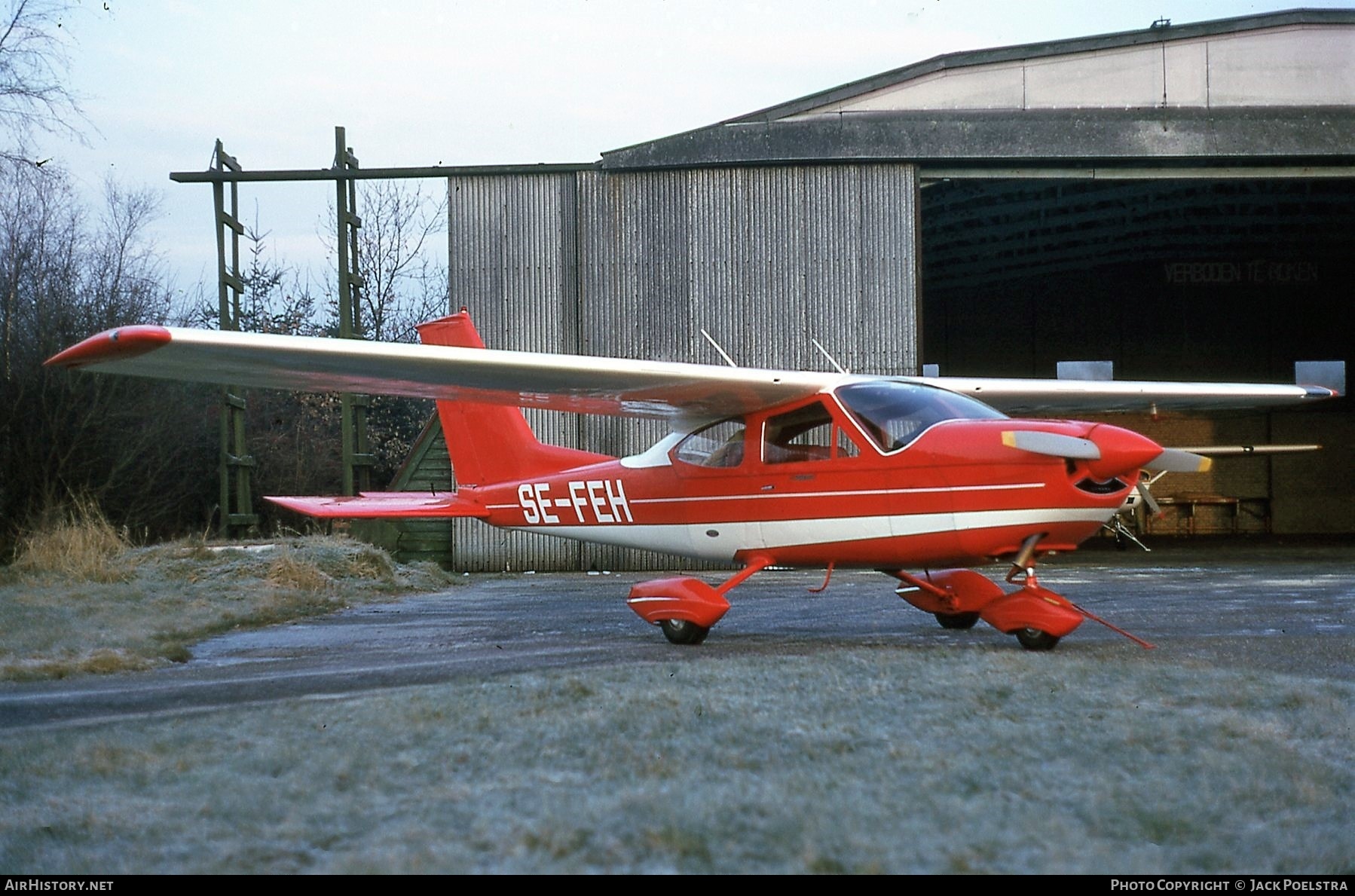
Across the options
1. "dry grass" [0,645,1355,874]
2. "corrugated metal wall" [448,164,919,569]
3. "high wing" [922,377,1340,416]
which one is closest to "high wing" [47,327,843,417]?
"high wing" [922,377,1340,416]

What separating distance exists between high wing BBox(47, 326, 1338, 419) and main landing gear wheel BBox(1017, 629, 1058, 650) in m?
2.11

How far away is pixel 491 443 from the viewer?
10.9 m

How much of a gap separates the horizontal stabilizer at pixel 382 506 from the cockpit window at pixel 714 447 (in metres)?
2.46

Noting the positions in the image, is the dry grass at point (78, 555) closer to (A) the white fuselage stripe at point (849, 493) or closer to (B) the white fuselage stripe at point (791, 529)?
(B) the white fuselage stripe at point (791, 529)

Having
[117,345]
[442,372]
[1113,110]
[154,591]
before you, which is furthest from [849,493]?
[1113,110]

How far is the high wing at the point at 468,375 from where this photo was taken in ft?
22.0

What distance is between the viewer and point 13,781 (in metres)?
3.45

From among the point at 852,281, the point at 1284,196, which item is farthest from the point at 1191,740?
the point at 1284,196

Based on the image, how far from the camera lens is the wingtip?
6.23m

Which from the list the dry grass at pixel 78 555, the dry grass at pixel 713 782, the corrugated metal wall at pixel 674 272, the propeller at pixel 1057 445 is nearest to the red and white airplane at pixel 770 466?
the propeller at pixel 1057 445

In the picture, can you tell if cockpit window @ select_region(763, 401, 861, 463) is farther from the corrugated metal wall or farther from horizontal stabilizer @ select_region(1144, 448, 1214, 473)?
the corrugated metal wall

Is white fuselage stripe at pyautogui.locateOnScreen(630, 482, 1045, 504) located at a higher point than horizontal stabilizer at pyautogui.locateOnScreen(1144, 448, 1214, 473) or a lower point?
lower

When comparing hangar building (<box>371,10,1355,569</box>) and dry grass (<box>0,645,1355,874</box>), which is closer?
dry grass (<box>0,645,1355,874</box>)
